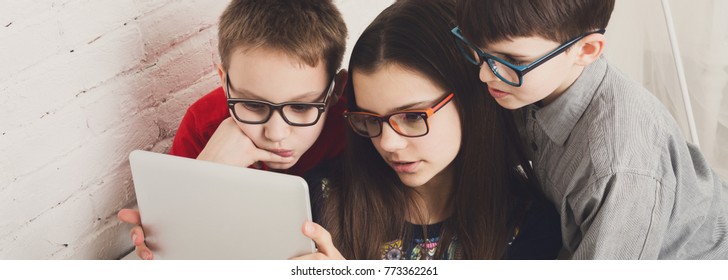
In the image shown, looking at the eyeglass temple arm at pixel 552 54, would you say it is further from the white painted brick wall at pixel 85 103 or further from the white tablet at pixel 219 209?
the white painted brick wall at pixel 85 103

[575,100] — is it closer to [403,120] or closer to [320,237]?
[403,120]

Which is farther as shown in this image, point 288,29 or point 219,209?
point 288,29

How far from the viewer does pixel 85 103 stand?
1451 mm

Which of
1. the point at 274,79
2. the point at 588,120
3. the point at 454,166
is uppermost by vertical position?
the point at 274,79

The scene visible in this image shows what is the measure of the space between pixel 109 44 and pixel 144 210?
0.32 m

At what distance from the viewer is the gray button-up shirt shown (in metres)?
1.17

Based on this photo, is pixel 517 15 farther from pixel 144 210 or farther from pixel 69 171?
pixel 69 171

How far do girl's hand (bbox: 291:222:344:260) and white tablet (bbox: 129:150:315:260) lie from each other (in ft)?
0.04

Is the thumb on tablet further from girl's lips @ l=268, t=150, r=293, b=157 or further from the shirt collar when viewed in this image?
the shirt collar

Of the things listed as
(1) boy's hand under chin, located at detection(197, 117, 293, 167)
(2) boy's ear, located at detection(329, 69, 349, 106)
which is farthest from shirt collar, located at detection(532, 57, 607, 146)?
(1) boy's hand under chin, located at detection(197, 117, 293, 167)

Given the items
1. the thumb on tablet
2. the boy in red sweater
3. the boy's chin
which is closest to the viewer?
the thumb on tablet

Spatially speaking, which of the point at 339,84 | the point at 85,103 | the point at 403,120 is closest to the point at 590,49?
the point at 403,120

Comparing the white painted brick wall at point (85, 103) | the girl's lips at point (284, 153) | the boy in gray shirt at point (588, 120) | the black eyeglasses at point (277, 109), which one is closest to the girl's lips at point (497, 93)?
the boy in gray shirt at point (588, 120)

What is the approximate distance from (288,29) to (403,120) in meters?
0.27
